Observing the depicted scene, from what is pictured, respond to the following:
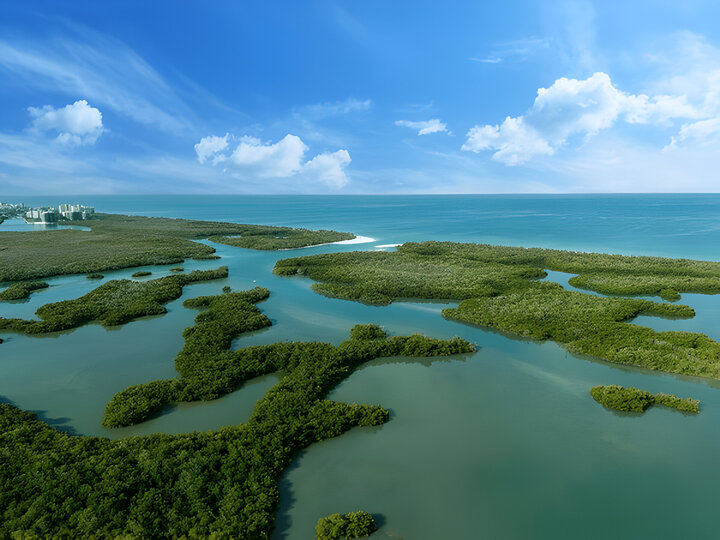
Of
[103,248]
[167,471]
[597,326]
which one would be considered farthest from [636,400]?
[103,248]

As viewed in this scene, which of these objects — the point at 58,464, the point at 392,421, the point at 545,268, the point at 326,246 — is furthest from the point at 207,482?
the point at 326,246

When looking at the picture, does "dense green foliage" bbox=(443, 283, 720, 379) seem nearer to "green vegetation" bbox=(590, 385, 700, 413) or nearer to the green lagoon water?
the green lagoon water

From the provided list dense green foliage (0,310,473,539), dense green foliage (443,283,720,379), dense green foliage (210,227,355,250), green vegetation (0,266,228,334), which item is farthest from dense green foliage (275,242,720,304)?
dense green foliage (0,310,473,539)

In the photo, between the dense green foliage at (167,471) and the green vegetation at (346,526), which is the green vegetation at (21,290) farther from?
the green vegetation at (346,526)

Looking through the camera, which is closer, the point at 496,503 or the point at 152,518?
the point at 152,518

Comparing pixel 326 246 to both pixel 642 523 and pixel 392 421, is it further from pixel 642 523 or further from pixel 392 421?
pixel 642 523

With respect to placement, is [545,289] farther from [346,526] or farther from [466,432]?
[346,526]
